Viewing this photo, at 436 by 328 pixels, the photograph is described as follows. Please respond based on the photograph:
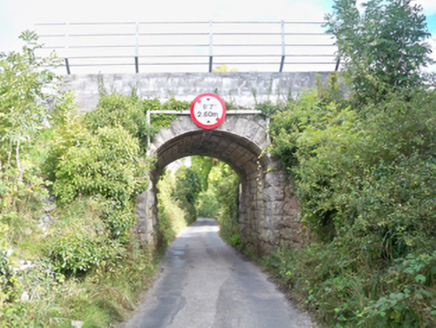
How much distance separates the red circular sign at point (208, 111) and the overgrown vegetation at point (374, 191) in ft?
6.36

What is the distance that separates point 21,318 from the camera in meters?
3.67

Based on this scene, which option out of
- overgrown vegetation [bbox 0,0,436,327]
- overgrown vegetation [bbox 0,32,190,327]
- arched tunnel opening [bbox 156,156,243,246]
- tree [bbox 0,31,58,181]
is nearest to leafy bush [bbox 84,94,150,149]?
overgrown vegetation [bbox 0,0,436,327]

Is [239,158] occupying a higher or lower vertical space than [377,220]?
higher

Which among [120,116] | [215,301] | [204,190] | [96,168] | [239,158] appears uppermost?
[120,116]

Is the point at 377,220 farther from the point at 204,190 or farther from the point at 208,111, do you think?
the point at 204,190

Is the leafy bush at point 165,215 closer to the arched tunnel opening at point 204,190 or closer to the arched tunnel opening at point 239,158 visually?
the arched tunnel opening at point 204,190

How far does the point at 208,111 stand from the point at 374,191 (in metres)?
5.51

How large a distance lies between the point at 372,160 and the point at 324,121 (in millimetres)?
2618

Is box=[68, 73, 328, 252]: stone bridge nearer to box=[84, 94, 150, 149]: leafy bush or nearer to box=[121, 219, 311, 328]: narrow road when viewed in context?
box=[84, 94, 150, 149]: leafy bush

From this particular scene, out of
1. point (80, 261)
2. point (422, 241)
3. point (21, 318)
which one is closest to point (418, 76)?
point (422, 241)

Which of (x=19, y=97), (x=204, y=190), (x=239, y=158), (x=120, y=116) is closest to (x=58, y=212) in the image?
(x=19, y=97)

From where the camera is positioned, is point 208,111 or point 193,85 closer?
point 208,111

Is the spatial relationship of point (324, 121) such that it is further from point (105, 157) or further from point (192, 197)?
point (192, 197)

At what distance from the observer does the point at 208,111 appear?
29.0 feet
